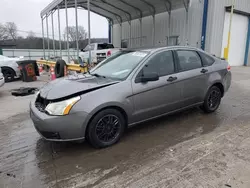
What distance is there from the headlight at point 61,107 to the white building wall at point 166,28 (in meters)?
8.84

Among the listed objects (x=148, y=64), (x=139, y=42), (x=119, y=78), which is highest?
(x=139, y=42)

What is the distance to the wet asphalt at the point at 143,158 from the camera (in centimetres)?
248

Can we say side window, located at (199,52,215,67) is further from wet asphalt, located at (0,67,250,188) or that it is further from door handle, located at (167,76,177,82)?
wet asphalt, located at (0,67,250,188)

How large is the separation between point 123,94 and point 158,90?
2.47ft

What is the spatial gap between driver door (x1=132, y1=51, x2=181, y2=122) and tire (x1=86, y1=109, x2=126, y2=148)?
314 millimetres

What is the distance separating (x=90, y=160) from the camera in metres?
2.93

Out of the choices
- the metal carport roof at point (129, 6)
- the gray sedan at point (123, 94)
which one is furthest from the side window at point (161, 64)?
the metal carport roof at point (129, 6)

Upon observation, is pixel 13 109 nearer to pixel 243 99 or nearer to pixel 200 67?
pixel 200 67

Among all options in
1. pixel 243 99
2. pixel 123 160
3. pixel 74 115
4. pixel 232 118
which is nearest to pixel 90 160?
pixel 123 160

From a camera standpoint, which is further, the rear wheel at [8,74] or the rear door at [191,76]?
the rear wheel at [8,74]

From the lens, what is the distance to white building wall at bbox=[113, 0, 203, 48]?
571 inches

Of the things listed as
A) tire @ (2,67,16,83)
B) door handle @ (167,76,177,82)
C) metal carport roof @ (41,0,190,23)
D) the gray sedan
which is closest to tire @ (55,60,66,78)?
tire @ (2,67,16,83)

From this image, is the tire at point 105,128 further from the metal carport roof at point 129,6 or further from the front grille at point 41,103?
the metal carport roof at point 129,6

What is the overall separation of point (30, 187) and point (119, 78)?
2022 millimetres
